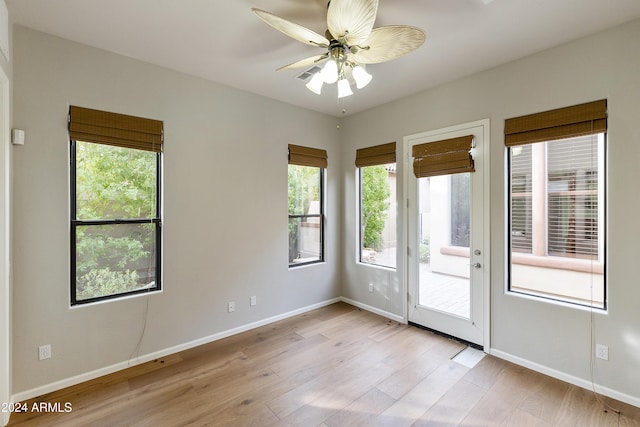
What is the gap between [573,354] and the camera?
256 centimetres

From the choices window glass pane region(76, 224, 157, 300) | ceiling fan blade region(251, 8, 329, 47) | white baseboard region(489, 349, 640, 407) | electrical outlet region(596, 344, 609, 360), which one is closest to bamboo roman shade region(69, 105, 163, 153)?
window glass pane region(76, 224, 157, 300)

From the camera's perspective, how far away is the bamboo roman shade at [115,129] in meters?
2.55

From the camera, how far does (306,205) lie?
4348mm

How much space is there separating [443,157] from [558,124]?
106 centimetres

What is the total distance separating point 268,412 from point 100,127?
274 cm

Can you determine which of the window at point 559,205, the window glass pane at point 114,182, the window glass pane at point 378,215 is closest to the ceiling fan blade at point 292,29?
the window glass pane at point 114,182

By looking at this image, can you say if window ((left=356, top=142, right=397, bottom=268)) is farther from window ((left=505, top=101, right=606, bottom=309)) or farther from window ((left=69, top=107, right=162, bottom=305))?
window ((left=69, top=107, right=162, bottom=305))

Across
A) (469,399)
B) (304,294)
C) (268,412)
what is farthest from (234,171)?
(469,399)

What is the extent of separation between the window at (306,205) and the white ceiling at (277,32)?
4.17 ft

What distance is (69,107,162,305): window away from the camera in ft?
8.59

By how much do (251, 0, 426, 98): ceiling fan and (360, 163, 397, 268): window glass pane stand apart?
2.01m

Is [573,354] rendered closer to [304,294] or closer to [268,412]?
[268,412]

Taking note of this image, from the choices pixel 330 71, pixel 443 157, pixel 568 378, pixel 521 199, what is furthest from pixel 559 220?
pixel 330 71

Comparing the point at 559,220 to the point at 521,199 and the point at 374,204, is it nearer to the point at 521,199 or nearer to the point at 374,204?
the point at 521,199
